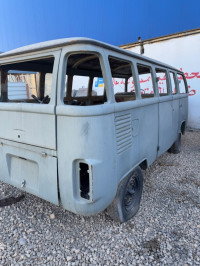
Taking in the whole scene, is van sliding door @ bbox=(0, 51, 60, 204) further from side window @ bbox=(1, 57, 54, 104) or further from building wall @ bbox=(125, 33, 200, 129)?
building wall @ bbox=(125, 33, 200, 129)

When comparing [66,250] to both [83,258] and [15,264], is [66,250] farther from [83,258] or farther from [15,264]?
[15,264]

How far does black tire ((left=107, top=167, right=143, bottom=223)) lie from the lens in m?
2.19

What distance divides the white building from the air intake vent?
5864 mm

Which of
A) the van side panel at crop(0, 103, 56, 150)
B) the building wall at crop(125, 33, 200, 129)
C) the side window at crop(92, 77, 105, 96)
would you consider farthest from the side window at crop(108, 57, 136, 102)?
the building wall at crop(125, 33, 200, 129)

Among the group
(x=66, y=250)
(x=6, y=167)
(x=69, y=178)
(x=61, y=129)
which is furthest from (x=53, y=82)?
(x=66, y=250)

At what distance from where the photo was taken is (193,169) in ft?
12.8

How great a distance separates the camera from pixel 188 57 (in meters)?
6.88

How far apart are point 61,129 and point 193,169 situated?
319 centimetres

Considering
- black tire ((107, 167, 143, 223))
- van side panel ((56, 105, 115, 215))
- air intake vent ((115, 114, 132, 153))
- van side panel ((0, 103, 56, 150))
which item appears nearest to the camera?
van side panel ((56, 105, 115, 215))

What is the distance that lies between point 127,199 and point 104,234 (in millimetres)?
534

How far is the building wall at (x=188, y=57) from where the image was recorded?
6.72 m

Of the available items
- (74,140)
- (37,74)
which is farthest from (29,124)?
(37,74)

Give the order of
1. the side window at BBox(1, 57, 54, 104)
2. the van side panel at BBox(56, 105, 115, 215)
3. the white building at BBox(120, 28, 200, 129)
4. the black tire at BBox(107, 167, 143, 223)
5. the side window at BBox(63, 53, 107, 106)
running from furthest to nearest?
the white building at BBox(120, 28, 200, 129) < the side window at BBox(63, 53, 107, 106) < the side window at BBox(1, 57, 54, 104) < the black tire at BBox(107, 167, 143, 223) < the van side panel at BBox(56, 105, 115, 215)

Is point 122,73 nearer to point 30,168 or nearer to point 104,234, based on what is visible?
point 30,168
